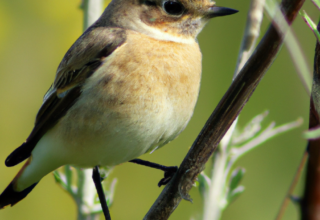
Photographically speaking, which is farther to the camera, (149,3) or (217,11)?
(149,3)

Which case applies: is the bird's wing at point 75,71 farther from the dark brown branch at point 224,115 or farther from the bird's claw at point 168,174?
the dark brown branch at point 224,115

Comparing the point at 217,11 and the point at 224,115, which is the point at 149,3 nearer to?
the point at 217,11

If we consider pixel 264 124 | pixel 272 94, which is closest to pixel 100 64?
pixel 264 124

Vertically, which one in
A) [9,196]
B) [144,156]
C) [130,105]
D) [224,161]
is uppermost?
[130,105]

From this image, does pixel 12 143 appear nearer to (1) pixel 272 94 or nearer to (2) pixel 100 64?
(2) pixel 100 64

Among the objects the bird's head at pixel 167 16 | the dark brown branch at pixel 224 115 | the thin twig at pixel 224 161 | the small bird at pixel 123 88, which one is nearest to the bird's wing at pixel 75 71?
the small bird at pixel 123 88

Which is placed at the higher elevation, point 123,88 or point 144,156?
point 123,88

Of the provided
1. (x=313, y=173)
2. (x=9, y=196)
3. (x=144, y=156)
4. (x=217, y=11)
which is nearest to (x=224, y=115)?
(x=313, y=173)
